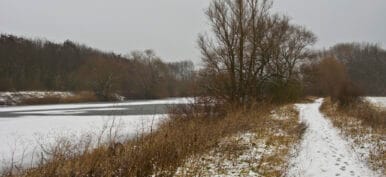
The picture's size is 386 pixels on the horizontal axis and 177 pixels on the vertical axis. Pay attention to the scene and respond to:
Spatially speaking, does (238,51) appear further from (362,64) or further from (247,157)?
(362,64)

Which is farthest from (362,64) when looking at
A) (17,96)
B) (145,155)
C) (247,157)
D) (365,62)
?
(145,155)

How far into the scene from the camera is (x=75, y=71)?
6388 cm

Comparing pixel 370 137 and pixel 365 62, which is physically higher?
pixel 365 62

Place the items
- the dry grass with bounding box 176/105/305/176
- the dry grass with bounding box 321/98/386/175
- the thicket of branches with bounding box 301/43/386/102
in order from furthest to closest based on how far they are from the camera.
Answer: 1. the thicket of branches with bounding box 301/43/386/102
2. the dry grass with bounding box 321/98/386/175
3. the dry grass with bounding box 176/105/305/176

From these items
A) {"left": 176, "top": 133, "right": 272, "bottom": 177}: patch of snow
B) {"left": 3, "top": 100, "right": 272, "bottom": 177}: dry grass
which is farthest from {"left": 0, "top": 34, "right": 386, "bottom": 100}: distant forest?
{"left": 3, "top": 100, "right": 272, "bottom": 177}: dry grass

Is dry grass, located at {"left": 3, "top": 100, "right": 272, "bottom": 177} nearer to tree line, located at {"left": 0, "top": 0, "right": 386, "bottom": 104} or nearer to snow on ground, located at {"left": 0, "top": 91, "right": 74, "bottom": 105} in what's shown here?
tree line, located at {"left": 0, "top": 0, "right": 386, "bottom": 104}

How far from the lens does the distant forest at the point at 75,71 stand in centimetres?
5534

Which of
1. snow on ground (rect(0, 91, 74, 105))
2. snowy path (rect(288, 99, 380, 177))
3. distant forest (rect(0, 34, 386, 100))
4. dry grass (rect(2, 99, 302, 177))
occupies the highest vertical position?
distant forest (rect(0, 34, 386, 100))

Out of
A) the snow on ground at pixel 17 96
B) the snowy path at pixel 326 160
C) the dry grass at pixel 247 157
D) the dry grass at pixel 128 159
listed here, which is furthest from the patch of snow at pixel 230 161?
the snow on ground at pixel 17 96

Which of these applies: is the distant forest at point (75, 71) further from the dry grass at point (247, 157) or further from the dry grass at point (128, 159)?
the dry grass at point (128, 159)

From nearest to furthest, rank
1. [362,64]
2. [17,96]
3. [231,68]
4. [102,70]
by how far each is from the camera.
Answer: [231,68]
[17,96]
[102,70]
[362,64]

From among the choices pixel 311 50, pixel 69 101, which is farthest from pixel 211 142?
pixel 69 101

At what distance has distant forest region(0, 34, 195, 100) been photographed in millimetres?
55344

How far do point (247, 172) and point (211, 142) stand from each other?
245 centimetres
